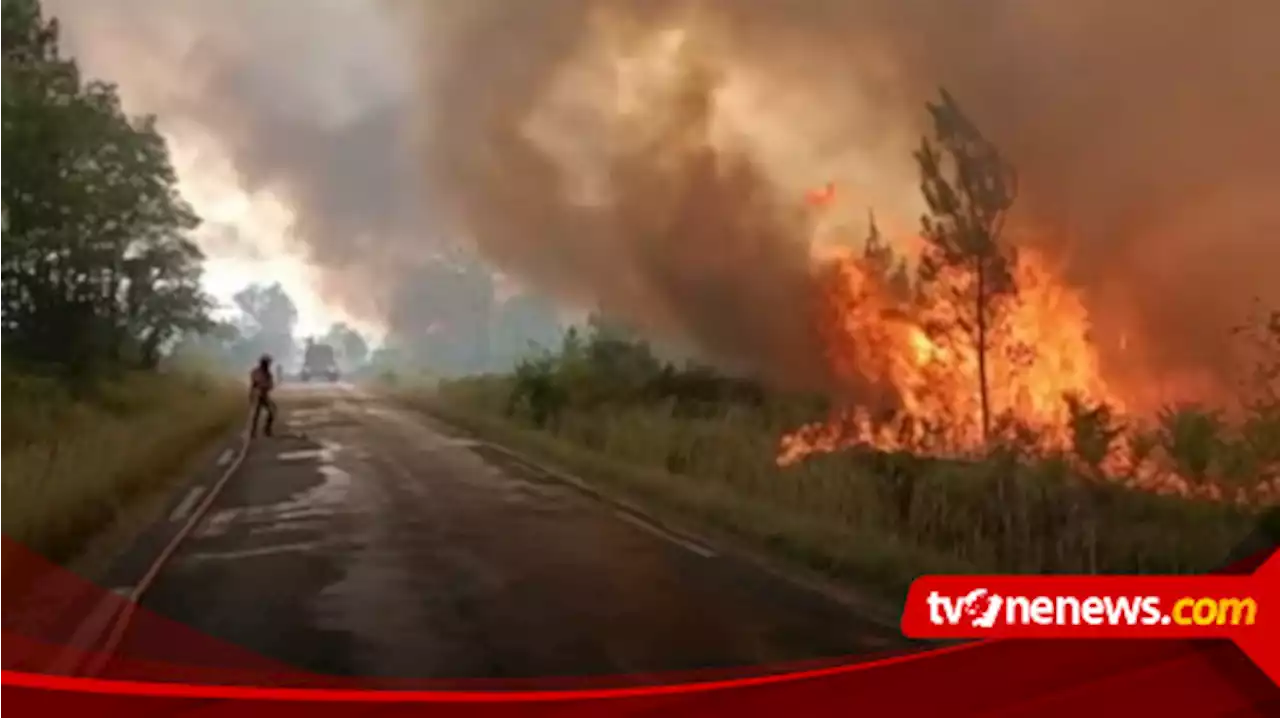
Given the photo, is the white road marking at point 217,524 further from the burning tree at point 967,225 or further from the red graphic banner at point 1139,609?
the burning tree at point 967,225

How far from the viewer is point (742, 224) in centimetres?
378

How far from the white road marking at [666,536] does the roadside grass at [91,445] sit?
1.42m

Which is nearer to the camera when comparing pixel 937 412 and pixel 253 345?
pixel 253 345

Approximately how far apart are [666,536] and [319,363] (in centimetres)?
132

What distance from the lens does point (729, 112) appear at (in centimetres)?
340

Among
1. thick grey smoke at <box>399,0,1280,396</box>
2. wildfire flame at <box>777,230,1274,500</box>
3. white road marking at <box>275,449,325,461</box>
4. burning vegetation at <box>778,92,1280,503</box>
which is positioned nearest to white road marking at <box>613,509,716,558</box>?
wildfire flame at <box>777,230,1274,500</box>

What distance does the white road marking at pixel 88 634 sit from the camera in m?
2.40

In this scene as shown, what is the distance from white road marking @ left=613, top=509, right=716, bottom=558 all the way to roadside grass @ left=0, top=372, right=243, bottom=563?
1.42 metres

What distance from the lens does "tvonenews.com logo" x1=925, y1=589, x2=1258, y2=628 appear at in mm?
2643

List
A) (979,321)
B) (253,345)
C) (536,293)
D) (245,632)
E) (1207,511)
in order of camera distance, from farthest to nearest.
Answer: (536,293) < (979,321) < (253,345) < (1207,511) < (245,632)

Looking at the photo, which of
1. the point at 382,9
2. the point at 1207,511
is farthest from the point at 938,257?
the point at 382,9

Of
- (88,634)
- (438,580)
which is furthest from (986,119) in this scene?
(88,634)

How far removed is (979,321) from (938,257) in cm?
26

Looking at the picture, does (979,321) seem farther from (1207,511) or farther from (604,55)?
(604,55)
